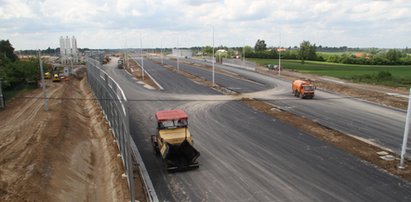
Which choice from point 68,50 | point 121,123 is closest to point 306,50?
point 68,50

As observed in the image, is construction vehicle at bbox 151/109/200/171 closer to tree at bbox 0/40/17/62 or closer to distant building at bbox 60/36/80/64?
tree at bbox 0/40/17/62

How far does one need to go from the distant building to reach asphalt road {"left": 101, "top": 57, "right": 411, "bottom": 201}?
304 ft

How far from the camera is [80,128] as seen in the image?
2986 cm

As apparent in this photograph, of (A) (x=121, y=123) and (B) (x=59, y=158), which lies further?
(B) (x=59, y=158)

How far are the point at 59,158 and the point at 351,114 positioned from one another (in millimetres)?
26914

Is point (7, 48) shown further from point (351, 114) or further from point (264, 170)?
point (264, 170)

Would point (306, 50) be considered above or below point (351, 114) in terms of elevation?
above

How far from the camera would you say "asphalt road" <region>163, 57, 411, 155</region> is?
87.1 feet

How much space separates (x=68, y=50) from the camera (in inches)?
4761

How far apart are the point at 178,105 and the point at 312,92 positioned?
17.2 metres

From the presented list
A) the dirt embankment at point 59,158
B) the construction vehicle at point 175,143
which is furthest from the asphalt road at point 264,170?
the dirt embankment at point 59,158

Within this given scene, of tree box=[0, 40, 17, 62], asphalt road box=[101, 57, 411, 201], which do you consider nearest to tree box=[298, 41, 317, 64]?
tree box=[0, 40, 17, 62]

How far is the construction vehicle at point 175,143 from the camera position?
18.9 metres

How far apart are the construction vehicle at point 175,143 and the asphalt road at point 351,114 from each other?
46.4ft
